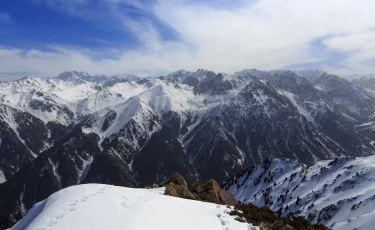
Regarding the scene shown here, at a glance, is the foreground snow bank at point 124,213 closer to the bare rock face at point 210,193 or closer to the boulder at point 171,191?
the boulder at point 171,191

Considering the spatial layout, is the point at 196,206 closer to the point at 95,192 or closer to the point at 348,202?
the point at 95,192

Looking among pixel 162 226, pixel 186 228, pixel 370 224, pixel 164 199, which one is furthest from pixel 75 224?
pixel 370 224

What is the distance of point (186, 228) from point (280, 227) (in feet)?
31.7

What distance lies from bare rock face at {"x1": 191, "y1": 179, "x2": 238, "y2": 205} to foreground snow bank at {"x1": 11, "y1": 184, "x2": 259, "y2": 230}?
44.4ft

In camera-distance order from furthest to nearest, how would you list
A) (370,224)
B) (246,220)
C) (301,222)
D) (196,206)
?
1. (370,224)
2. (301,222)
3. (196,206)
4. (246,220)

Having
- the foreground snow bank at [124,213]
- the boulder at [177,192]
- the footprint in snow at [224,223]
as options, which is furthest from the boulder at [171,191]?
the footprint in snow at [224,223]

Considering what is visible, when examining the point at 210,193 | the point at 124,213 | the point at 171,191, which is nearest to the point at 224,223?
the point at 124,213

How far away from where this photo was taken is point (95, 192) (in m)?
33.2

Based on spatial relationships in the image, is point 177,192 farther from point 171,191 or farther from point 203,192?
point 203,192

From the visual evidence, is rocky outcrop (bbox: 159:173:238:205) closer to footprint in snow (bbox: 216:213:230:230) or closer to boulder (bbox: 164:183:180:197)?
boulder (bbox: 164:183:180:197)

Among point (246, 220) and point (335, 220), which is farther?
point (335, 220)

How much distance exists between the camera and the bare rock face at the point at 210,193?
→ 48125 millimetres

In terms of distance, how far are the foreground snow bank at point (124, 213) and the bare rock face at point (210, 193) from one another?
13533 mm

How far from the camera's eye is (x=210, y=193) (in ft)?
161
